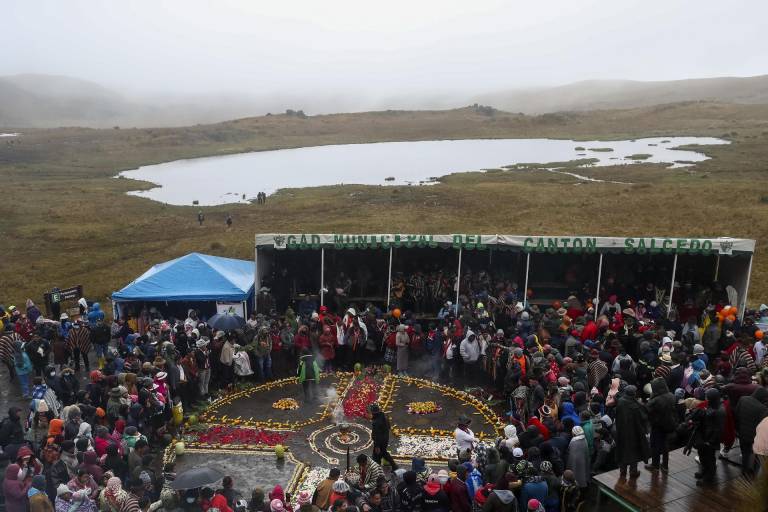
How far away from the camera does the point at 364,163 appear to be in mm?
69438

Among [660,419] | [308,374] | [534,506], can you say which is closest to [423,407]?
[308,374]

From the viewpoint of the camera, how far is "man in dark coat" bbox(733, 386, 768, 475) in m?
8.79

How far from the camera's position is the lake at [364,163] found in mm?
56625

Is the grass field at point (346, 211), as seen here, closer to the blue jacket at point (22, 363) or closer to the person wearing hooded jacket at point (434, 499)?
the blue jacket at point (22, 363)

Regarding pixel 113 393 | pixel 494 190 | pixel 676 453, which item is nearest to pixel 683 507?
pixel 676 453

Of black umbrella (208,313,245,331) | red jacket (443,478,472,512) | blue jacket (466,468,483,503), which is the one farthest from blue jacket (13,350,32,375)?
blue jacket (466,468,483,503)

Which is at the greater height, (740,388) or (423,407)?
(740,388)

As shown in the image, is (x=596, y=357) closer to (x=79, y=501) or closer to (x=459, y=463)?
(x=459, y=463)

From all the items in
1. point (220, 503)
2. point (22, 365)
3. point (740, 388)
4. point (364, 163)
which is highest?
point (740, 388)

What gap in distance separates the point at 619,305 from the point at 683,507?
9951mm

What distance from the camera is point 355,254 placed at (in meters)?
20.5

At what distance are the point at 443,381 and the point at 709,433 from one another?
24.1 ft

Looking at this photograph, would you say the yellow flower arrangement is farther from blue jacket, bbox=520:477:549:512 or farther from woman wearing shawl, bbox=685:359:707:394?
woman wearing shawl, bbox=685:359:707:394

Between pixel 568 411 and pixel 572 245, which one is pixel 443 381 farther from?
pixel 572 245
